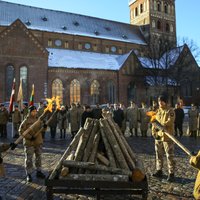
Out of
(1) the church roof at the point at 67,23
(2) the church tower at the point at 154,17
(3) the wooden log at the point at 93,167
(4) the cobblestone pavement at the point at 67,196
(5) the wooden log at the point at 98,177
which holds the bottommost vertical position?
(4) the cobblestone pavement at the point at 67,196

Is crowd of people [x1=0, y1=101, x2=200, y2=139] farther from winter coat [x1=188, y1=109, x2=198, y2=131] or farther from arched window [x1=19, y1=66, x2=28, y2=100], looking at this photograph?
arched window [x1=19, y1=66, x2=28, y2=100]

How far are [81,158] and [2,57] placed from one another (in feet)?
92.6

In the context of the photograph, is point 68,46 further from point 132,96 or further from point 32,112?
point 32,112

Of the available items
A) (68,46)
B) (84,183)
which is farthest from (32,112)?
(68,46)

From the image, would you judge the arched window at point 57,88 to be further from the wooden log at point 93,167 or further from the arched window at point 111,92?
the wooden log at point 93,167

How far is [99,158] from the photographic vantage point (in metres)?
5.08

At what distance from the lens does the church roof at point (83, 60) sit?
34.8m

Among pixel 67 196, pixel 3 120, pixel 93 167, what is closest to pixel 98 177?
pixel 93 167

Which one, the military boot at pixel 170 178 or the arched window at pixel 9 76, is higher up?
the arched window at pixel 9 76

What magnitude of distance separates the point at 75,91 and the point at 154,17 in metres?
25.5

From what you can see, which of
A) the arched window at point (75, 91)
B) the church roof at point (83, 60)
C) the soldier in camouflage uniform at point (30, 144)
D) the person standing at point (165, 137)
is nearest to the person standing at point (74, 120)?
the soldier in camouflage uniform at point (30, 144)

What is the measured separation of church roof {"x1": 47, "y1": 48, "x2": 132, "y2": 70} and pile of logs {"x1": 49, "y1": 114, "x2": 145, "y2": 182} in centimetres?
2851

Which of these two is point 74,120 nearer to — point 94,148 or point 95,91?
point 94,148

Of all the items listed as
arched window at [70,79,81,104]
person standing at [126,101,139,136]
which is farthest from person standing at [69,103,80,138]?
arched window at [70,79,81,104]
